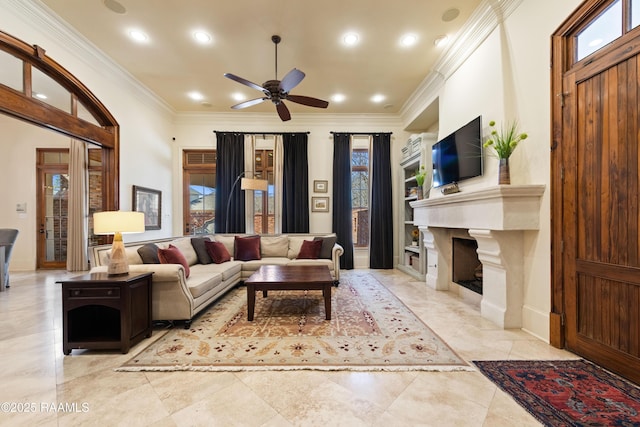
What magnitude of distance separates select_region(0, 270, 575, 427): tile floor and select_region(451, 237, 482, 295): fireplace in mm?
1637

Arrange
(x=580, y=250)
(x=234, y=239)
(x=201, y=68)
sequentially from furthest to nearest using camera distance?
(x=234, y=239)
(x=201, y=68)
(x=580, y=250)

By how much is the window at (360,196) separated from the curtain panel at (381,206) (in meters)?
0.23

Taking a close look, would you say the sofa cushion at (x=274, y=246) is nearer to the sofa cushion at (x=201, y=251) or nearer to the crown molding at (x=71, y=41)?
the sofa cushion at (x=201, y=251)

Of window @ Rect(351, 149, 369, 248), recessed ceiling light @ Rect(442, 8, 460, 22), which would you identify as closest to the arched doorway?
window @ Rect(351, 149, 369, 248)

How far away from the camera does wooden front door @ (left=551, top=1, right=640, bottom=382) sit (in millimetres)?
1827

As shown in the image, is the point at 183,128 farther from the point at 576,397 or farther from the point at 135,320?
the point at 576,397

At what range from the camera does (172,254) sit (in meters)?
3.23

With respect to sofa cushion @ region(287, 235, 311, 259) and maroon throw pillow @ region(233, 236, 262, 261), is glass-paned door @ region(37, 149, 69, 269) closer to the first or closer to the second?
maroon throw pillow @ region(233, 236, 262, 261)

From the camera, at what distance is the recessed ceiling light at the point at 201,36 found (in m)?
3.39

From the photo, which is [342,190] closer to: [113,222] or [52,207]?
[113,222]

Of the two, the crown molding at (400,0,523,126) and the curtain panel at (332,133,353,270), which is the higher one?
the crown molding at (400,0,523,126)

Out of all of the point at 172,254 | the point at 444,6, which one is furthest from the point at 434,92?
the point at 172,254

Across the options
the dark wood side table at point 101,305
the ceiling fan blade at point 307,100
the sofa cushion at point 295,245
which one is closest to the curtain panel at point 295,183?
the sofa cushion at point 295,245

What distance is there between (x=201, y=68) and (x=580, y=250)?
16.7 feet
